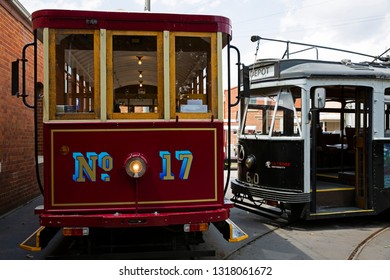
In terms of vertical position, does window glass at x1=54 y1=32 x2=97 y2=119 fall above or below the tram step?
above

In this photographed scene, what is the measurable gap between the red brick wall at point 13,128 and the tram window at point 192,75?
399 cm

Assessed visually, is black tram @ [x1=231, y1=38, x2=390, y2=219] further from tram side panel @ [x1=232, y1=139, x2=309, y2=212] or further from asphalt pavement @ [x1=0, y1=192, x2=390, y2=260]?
asphalt pavement @ [x1=0, y1=192, x2=390, y2=260]

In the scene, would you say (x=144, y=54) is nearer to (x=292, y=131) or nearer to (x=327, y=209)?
(x=292, y=131)

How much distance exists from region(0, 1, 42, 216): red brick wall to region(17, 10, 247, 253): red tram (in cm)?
314

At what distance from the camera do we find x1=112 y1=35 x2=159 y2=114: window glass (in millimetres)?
4391

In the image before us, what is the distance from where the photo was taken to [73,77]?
438 centimetres

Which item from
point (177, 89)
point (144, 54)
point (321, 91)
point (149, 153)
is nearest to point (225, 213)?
point (149, 153)

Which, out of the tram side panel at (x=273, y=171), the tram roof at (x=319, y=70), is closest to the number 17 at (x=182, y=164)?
the tram side panel at (x=273, y=171)

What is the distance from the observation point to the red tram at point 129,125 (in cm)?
423

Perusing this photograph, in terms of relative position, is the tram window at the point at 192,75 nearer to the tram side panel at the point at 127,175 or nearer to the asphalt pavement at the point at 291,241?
the tram side panel at the point at 127,175

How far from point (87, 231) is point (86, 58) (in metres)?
1.84

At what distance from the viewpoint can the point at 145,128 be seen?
4312 mm

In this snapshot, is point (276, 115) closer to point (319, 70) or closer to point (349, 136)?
point (319, 70)

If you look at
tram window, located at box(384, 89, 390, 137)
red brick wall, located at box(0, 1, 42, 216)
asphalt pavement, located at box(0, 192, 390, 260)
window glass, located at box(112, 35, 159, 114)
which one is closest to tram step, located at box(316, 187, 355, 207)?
asphalt pavement, located at box(0, 192, 390, 260)
